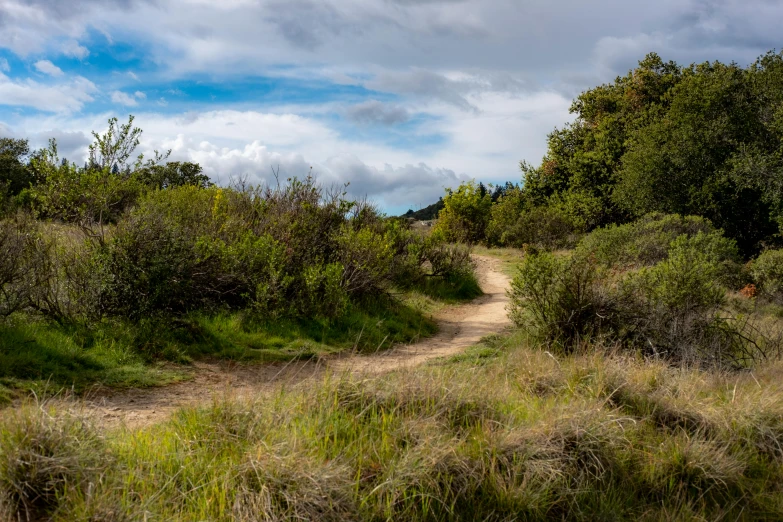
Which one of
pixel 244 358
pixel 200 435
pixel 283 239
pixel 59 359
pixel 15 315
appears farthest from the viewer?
pixel 283 239

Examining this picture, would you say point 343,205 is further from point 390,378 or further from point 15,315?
point 390,378

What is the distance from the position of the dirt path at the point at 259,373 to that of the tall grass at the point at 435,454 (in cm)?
59

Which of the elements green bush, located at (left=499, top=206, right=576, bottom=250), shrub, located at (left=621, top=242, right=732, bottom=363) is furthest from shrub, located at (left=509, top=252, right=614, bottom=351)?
green bush, located at (left=499, top=206, right=576, bottom=250)

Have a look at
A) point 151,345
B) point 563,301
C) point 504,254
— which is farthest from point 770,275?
point 151,345

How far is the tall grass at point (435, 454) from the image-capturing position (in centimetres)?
398

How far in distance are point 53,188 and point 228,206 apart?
4.16m

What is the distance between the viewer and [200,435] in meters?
4.73

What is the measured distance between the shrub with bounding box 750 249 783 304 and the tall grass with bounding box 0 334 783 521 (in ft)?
40.4

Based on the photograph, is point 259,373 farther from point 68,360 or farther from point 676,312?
point 676,312

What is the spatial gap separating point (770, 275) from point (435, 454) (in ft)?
57.6

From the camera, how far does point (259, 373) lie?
8.00 meters

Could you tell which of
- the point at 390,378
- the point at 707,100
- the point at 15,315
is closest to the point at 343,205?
the point at 15,315

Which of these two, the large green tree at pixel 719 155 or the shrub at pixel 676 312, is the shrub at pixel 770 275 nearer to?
the large green tree at pixel 719 155

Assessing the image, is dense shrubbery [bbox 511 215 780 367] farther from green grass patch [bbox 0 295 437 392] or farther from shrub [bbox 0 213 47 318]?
shrub [bbox 0 213 47 318]
